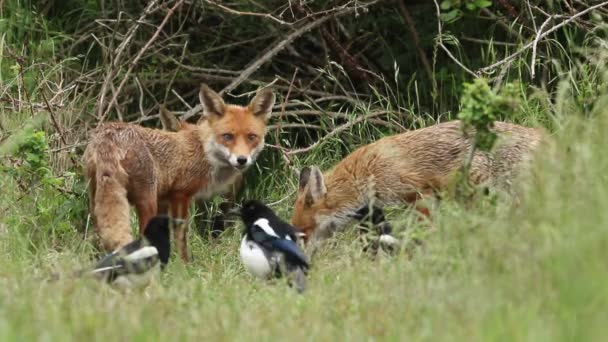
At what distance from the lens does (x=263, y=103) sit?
9172mm

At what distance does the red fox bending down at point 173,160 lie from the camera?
27.3ft

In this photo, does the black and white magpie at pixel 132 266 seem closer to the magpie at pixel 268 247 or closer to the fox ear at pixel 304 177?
the magpie at pixel 268 247

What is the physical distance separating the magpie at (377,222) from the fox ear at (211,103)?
144cm

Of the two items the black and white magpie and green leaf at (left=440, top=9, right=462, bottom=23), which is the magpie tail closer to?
the black and white magpie

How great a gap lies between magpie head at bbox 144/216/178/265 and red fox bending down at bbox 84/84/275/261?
61 centimetres

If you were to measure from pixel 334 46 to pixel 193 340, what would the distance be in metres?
5.85

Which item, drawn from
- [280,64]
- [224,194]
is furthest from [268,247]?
[280,64]

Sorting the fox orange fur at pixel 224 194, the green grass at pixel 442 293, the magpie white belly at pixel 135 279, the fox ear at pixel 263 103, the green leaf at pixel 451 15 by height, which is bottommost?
the fox orange fur at pixel 224 194

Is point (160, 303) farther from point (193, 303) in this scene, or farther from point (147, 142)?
point (147, 142)

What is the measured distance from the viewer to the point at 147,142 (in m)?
8.82

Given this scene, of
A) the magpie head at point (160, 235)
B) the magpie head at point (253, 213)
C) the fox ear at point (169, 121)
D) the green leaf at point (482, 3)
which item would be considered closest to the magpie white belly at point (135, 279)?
the magpie head at point (160, 235)

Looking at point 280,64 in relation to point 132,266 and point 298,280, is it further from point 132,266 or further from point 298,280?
point 298,280

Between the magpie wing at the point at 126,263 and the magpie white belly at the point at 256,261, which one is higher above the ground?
the magpie wing at the point at 126,263

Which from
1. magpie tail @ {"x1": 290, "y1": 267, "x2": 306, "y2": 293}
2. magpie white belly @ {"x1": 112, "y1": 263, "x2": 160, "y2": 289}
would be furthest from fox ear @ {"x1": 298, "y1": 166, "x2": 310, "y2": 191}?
magpie white belly @ {"x1": 112, "y1": 263, "x2": 160, "y2": 289}
